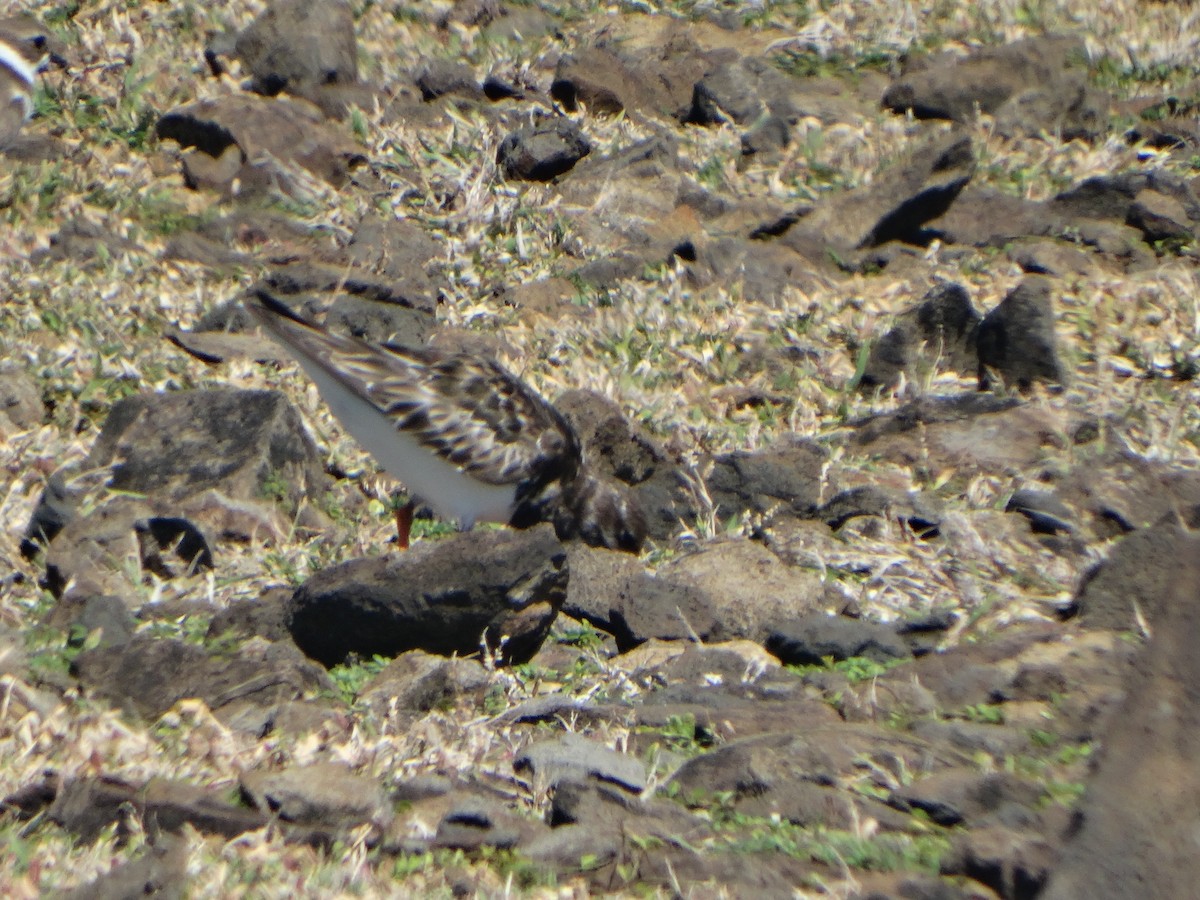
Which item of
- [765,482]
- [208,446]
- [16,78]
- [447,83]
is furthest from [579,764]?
[447,83]

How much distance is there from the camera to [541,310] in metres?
9.71

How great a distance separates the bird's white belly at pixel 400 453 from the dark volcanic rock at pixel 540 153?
10.5 ft

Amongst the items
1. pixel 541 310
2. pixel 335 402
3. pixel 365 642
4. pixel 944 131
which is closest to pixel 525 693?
pixel 365 642

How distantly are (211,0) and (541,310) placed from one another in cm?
430

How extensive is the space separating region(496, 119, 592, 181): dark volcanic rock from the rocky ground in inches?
1.4

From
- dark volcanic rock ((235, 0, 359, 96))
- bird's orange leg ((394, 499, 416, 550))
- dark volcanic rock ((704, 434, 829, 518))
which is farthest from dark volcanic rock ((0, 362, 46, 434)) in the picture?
dark volcanic rock ((235, 0, 359, 96))

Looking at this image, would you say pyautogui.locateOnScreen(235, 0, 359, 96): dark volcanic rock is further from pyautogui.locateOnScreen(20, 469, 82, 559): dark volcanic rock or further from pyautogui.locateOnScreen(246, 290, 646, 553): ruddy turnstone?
pyautogui.locateOnScreen(20, 469, 82, 559): dark volcanic rock

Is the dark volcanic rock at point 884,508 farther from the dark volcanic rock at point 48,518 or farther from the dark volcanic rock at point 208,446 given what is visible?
the dark volcanic rock at point 48,518

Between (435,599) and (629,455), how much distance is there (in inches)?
97.1

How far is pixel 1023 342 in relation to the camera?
27.9ft

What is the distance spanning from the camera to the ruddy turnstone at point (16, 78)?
10539 mm

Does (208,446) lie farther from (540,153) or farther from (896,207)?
(896,207)

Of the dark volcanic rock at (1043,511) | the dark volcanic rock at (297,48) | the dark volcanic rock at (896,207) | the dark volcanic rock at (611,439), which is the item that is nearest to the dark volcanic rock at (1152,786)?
the dark volcanic rock at (1043,511)

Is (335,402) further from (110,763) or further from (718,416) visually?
(110,763)
